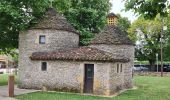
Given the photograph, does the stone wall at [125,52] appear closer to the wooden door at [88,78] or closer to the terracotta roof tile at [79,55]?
the terracotta roof tile at [79,55]

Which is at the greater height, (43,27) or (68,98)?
(43,27)

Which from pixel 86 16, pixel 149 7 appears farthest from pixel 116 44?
pixel 149 7

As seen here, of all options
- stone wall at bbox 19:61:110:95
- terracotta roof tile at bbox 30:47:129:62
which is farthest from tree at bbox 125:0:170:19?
stone wall at bbox 19:61:110:95

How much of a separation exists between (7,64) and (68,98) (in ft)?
195

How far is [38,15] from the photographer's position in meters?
32.8

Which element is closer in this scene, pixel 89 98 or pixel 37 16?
pixel 89 98

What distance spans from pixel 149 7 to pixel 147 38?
179ft

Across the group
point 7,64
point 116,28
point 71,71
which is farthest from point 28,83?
point 7,64

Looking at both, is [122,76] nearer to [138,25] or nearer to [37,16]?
[37,16]

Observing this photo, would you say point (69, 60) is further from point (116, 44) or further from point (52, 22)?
point (116, 44)

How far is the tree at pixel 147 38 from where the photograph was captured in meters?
68.6

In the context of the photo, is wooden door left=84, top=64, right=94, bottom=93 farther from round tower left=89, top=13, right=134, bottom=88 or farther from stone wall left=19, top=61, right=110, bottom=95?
round tower left=89, top=13, right=134, bottom=88

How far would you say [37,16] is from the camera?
107ft

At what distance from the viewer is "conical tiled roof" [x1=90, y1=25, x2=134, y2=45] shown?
31.7 m
